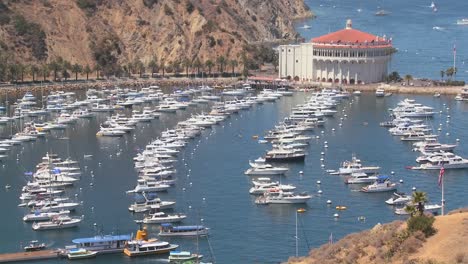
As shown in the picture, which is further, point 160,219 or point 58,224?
point 160,219

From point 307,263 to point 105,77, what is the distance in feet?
345

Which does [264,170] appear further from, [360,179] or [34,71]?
[34,71]

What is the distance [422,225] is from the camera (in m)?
49.2

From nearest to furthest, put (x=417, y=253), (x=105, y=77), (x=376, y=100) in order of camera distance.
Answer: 1. (x=417, y=253)
2. (x=376, y=100)
3. (x=105, y=77)

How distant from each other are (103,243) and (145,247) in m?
2.80

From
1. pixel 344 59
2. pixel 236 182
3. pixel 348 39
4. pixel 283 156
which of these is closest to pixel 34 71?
pixel 344 59

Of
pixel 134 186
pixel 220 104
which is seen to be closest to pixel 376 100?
pixel 220 104

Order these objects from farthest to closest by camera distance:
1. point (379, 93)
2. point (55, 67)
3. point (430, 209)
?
point (55, 67)
point (379, 93)
point (430, 209)

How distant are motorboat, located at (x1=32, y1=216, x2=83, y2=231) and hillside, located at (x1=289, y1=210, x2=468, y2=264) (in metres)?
27.4

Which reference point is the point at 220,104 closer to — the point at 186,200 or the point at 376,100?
the point at 376,100

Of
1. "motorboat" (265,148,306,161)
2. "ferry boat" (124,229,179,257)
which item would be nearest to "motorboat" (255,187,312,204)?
"ferry boat" (124,229,179,257)

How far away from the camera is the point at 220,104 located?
130375 millimetres

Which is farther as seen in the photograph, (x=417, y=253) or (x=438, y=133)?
(x=438, y=133)

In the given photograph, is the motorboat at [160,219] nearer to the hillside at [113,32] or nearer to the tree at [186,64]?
the tree at [186,64]
